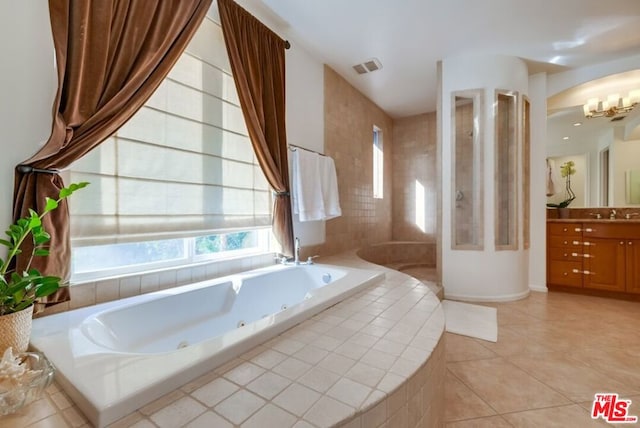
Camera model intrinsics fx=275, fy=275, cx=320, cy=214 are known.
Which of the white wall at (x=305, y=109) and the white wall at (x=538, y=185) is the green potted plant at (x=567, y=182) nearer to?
the white wall at (x=538, y=185)

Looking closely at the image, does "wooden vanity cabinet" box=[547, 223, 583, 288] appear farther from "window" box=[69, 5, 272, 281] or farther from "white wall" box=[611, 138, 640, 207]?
"window" box=[69, 5, 272, 281]

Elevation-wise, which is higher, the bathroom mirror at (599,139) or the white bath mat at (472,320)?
the bathroom mirror at (599,139)

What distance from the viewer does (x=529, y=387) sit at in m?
1.56

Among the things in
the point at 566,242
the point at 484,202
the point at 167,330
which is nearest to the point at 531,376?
the point at 484,202

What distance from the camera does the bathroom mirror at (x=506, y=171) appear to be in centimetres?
301

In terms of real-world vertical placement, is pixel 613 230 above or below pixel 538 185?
below

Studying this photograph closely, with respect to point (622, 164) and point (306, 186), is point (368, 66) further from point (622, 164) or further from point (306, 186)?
point (622, 164)

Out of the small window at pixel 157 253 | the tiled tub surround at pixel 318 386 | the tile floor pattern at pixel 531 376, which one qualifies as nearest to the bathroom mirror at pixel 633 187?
the tile floor pattern at pixel 531 376

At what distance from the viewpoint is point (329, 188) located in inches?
113

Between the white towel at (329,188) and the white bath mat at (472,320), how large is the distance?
4.57 feet

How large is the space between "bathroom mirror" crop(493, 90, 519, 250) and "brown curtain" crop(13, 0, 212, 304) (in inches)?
126

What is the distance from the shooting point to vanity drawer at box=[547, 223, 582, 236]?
323cm

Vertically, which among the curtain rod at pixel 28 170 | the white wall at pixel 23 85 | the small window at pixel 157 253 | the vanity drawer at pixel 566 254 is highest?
the white wall at pixel 23 85

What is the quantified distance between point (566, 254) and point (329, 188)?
2990 millimetres
